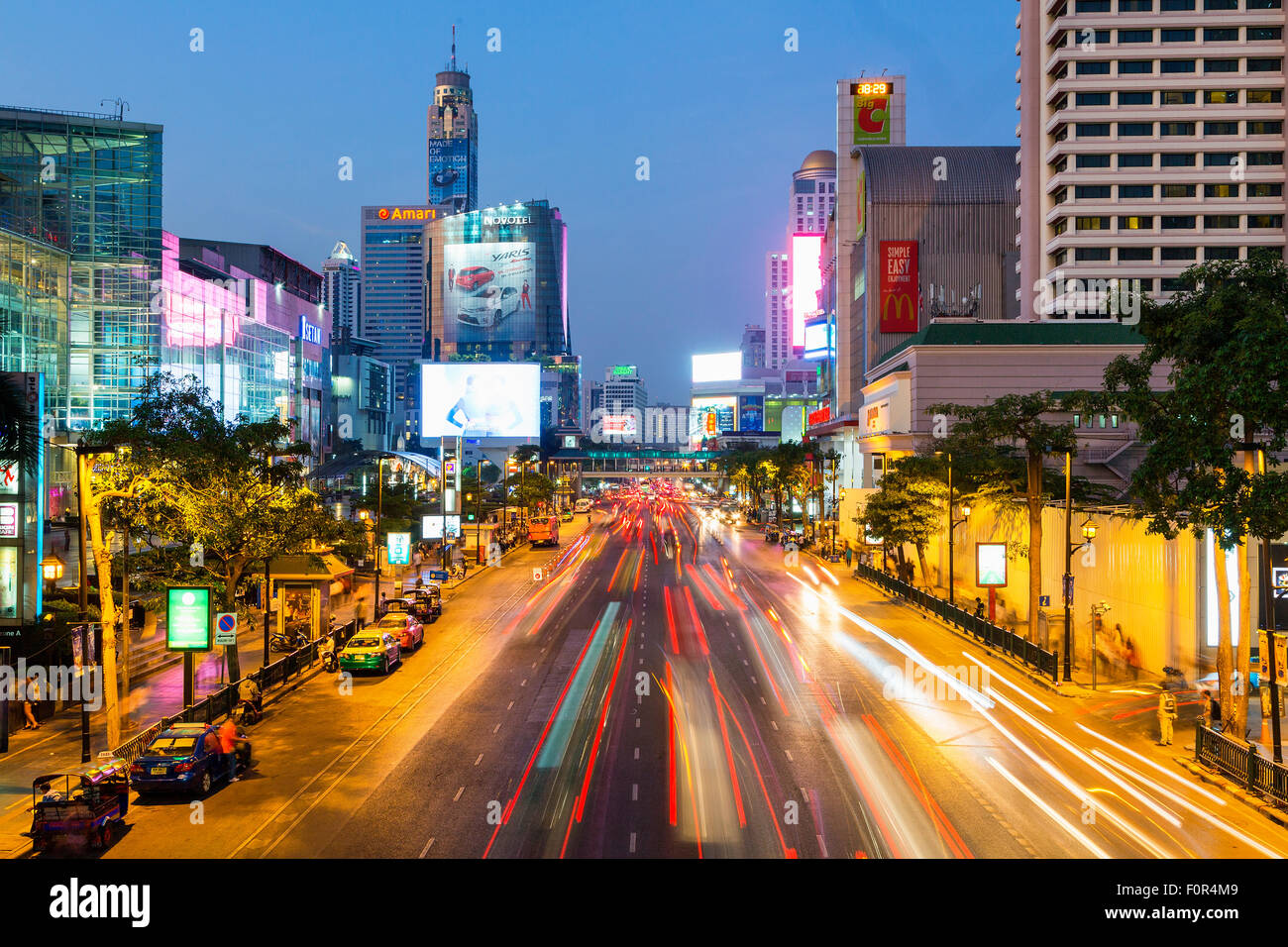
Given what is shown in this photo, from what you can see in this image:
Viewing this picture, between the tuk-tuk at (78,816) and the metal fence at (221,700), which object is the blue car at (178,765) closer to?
the metal fence at (221,700)

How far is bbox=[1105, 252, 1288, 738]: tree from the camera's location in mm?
20406

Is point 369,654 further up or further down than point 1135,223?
further down

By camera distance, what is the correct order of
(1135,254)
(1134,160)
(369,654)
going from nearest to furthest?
(369,654) → (1134,160) → (1135,254)

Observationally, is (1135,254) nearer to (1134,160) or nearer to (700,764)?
(1134,160)

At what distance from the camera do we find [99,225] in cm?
8725

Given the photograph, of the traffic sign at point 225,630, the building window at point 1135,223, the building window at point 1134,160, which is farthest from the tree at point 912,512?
the building window at point 1134,160

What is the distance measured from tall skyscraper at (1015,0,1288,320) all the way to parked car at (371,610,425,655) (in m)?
63.2

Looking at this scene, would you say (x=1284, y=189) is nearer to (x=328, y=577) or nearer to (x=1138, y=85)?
(x=1138, y=85)

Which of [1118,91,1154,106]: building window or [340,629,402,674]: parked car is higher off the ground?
[1118,91,1154,106]: building window

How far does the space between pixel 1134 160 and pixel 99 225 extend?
86.8 metres

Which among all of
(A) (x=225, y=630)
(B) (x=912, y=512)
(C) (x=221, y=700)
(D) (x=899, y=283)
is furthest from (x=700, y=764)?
(D) (x=899, y=283)

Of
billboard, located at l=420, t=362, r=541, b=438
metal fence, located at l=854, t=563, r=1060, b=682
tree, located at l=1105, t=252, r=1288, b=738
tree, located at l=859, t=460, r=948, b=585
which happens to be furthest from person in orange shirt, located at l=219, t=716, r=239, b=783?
billboard, located at l=420, t=362, r=541, b=438

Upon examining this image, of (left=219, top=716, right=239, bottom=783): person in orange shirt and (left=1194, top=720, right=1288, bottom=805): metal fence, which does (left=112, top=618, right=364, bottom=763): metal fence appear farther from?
(left=1194, top=720, right=1288, bottom=805): metal fence

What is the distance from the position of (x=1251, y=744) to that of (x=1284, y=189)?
241ft
